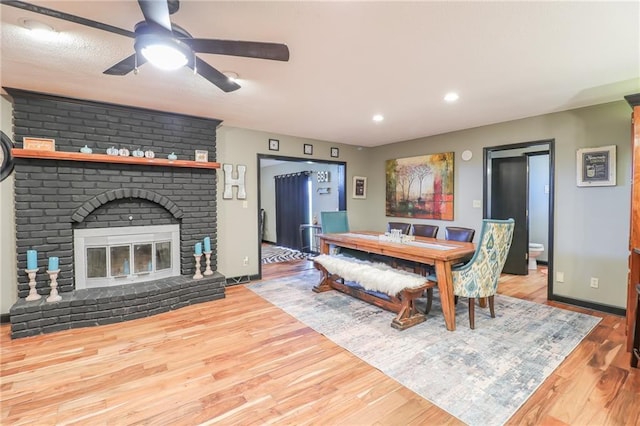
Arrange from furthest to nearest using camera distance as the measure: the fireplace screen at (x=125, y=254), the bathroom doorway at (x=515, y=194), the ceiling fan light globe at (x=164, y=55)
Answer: the bathroom doorway at (x=515, y=194)
the fireplace screen at (x=125, y=254)
the ceiling fan light globe at (x=164, y=55)

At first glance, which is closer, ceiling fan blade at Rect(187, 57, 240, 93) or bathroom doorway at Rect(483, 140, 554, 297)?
ceiling fan blade at Rect(187, 57, 240, 93)

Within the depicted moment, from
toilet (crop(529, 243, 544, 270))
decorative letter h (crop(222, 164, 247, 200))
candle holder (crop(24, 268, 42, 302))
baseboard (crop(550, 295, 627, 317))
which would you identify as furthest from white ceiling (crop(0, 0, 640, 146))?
toilet (crop(529, 243, 544, 270))

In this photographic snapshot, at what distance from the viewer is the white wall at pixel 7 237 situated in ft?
9.72

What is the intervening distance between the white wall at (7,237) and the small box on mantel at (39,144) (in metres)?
0.20

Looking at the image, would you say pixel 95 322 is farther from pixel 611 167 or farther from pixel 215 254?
pixel 611 167

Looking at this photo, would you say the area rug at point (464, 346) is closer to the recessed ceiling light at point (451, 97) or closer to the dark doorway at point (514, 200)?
the dark doorway at point (514, 200)

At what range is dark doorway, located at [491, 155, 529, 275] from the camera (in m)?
4.78

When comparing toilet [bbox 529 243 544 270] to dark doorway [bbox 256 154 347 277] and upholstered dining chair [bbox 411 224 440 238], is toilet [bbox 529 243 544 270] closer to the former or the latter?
upholstered dining chair [bbox 411 224 440 238]

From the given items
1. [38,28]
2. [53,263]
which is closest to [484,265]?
[38,28]

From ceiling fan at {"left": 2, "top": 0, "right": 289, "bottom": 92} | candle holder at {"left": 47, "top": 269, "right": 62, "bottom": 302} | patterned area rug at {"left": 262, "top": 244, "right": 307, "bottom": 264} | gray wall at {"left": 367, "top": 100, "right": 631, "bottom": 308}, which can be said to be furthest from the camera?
patterned area rug at {"left": 262, "top": 244, "right": 307, "bottom": 264}

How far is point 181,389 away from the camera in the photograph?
195 centimetres

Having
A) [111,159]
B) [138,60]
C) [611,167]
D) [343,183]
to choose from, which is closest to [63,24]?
[138,60]

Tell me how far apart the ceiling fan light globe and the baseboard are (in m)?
4.45

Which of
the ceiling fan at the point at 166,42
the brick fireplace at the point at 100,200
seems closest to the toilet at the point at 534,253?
the brick fireplace at the point at 100,200
